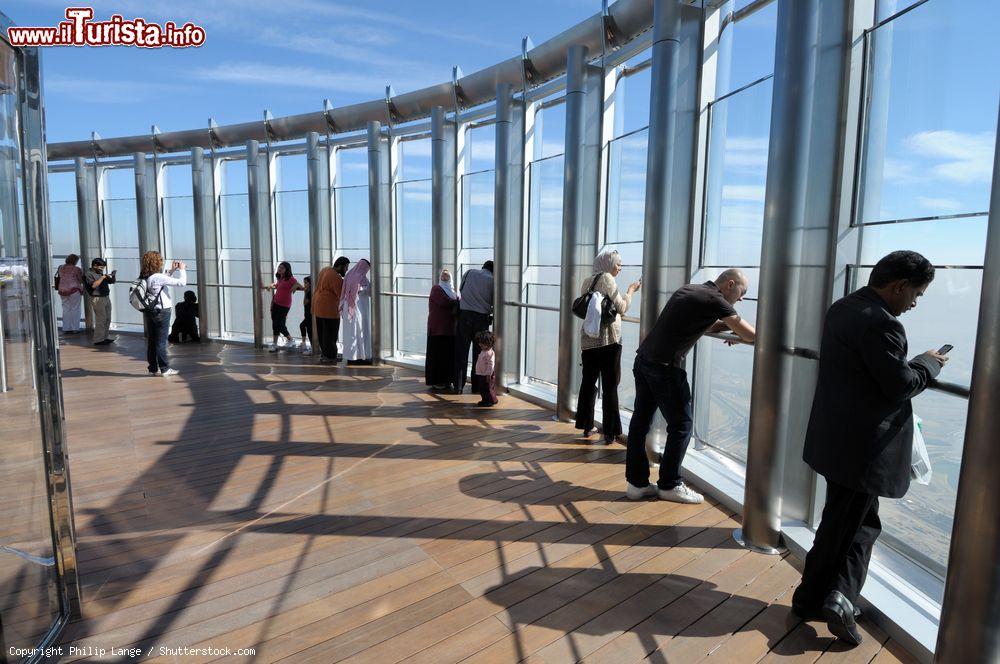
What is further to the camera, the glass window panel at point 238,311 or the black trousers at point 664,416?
the glass window panel at point 238,311

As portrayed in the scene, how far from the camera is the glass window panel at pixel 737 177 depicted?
13.0 feet

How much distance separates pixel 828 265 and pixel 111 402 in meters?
7.18

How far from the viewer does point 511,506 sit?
12.5 ft

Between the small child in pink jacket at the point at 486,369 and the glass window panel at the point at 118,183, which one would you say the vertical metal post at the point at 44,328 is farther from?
the glass window panel at the point at 118,183

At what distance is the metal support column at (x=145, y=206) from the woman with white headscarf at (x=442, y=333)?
807 cm

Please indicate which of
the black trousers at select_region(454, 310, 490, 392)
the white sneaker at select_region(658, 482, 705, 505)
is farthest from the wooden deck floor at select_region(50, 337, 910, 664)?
the black trousers at select_region(454, 310, 490, 392)

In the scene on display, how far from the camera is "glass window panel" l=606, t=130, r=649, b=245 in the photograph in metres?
5.30

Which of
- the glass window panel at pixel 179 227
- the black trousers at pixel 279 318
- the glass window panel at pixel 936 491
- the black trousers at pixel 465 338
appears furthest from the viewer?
the glass window panel at pixel 179 227

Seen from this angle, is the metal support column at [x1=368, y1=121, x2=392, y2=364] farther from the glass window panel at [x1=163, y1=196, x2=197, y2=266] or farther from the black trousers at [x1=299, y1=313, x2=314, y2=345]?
the glass window panel at [x1=163, y1=196, x2=197, y2=266]

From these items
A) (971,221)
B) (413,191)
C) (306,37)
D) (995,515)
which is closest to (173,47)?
(306,37)

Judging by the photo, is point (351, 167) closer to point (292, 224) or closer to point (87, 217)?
point (292, 224)

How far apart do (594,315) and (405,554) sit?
240 centimetres
